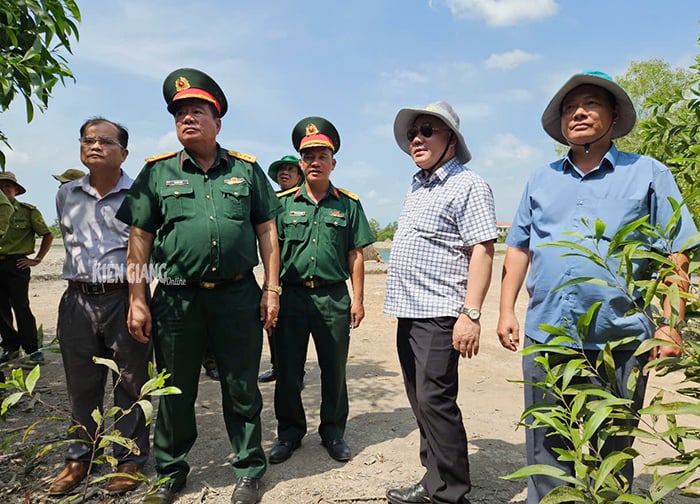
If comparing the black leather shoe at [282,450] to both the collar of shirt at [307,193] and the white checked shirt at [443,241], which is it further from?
the collar of shirt at [307,193]

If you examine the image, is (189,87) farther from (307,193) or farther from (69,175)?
(69,175)

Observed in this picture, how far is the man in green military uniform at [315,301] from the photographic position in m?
3.42

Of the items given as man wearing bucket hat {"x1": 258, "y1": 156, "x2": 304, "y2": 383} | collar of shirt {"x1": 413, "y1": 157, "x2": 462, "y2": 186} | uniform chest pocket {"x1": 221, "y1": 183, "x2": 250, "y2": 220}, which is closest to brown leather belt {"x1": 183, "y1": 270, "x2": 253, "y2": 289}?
uniform chest pocket {"x1": 221, "y1": 183, "x2": 250, "y2": 220}

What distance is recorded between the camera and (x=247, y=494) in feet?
8.94

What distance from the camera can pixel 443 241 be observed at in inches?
104

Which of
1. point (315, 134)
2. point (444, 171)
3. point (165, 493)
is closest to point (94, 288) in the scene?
point (165, 493)

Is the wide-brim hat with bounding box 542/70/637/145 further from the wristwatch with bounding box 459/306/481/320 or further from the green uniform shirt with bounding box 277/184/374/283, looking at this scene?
the green uniform shirt with bounding box 277/184/374/283

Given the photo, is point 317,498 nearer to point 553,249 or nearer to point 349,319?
point 349,319

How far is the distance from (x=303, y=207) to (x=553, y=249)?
1.87 meters

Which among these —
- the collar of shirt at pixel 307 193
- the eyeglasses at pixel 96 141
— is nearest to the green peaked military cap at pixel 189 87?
A: the eyeglasses at pixel 96 141

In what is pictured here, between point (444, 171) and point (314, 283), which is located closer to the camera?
point (444, 171)

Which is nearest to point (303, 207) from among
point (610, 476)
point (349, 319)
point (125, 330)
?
point (349, 319)

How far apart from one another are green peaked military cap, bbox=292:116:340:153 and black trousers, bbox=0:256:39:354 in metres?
3.66

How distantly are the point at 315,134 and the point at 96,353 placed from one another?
201 cm
